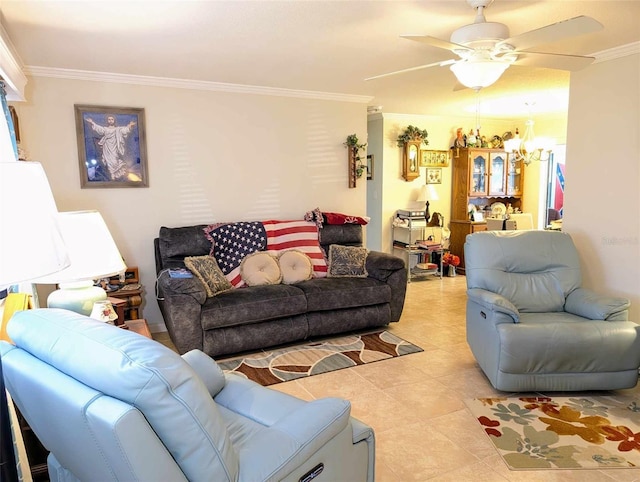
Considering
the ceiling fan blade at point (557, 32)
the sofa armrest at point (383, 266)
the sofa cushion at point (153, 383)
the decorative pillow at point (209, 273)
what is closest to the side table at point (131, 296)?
the decorative pillow at point (209, 273)

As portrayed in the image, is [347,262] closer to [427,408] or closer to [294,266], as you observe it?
[294,266]

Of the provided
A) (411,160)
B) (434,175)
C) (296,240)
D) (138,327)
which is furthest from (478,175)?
(138,327)

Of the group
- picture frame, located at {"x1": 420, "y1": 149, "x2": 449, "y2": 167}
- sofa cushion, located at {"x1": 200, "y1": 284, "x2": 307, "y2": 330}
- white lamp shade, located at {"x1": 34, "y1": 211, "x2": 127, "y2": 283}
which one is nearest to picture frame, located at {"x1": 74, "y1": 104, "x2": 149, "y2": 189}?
sofa cushion, located at {"x1": 200, "y1": 284, "x2": 307, "y2": 330}

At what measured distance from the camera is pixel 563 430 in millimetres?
2568

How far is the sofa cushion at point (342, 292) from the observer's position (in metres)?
3.94

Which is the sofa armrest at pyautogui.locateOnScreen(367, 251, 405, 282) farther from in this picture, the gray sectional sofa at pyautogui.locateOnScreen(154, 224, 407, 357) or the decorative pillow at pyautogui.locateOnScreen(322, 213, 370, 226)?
the decorative pillow at pyautogui.locateOnScreen(322, 213, 370, 226)

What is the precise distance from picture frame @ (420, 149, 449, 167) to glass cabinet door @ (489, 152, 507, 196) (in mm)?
705

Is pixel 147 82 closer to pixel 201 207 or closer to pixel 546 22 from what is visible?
pixel 201 207

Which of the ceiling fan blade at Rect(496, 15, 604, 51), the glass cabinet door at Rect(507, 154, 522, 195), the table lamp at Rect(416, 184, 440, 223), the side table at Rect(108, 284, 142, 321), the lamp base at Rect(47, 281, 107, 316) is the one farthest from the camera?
the glass cabinet door at Rect(507, 154, 522, 195)

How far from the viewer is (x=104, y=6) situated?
2.41 metres

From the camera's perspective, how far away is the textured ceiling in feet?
8.12

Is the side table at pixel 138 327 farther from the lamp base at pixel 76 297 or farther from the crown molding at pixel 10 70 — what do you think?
the crown molding at pixel 10 70

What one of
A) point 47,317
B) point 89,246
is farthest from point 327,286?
point 47,317

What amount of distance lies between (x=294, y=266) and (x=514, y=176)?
15.2 feet
